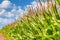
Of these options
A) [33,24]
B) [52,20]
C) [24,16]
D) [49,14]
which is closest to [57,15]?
[52,20]

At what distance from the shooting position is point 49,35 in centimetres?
702

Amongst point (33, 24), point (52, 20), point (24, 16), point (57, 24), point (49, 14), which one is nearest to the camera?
point (57, 24)

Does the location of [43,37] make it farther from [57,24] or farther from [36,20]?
[36,20]

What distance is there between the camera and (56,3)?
743 cm

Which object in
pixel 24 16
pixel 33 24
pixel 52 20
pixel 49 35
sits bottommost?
pixel 49 35

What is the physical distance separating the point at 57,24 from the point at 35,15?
10.5ft

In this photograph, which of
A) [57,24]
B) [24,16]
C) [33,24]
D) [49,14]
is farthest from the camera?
[24,16]

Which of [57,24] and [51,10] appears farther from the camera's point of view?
[51,10]

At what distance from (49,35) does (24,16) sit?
5123mm

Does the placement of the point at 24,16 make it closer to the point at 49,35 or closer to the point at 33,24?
the point at 33,24

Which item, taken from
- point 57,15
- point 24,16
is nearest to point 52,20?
point 57,15

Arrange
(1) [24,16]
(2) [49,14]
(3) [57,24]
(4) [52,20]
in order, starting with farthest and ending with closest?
(1) [24,16] < (2) [49,14] < (4) [52,20] < (3) [57,24]

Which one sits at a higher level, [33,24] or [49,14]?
[33,24]

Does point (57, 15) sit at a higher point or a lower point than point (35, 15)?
lower
